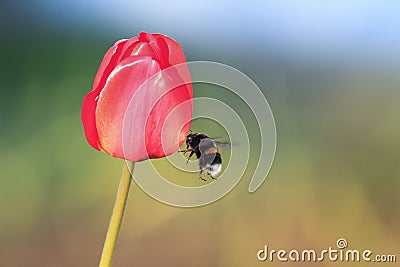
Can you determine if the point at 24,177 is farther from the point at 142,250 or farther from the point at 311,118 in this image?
the point at 311,118

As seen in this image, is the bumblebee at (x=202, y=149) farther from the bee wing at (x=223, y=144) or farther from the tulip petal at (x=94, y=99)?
the tulip petal at (x=94, y=99)

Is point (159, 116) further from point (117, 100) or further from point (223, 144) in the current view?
point (223, 144)

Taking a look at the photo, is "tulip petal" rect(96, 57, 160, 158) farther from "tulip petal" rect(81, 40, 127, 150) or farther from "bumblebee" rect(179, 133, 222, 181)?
"bumblebee" rect(179, 133, 222, 181)

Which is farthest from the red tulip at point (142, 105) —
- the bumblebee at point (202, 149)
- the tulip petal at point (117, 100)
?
the bumblebee at point (202, 149)

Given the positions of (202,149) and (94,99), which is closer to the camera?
(94,99)

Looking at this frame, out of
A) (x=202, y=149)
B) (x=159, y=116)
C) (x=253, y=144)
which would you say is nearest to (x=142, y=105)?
(x=159, y=116)

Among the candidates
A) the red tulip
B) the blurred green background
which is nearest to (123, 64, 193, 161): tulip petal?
the red tulip
